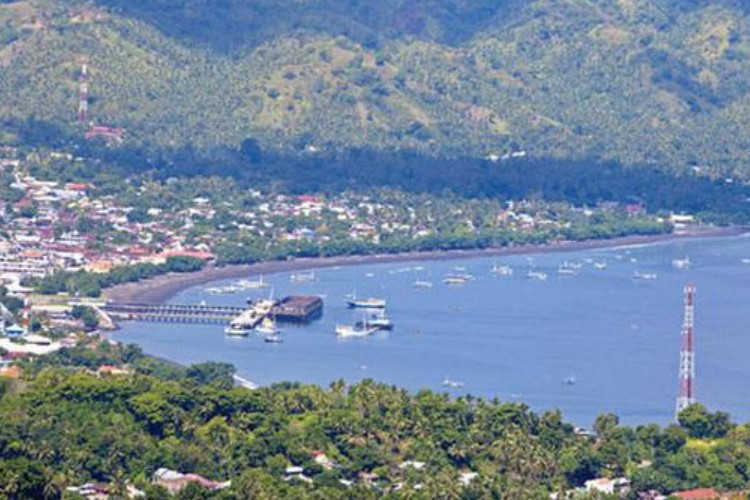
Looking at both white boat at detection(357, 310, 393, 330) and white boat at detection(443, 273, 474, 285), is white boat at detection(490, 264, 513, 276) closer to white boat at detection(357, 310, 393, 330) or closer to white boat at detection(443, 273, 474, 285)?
white boat at detection(443, 273, 474, 285)

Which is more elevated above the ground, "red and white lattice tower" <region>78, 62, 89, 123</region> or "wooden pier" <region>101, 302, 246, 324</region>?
"red and white lattice tower" <region>78, 62, 89, 123</region>

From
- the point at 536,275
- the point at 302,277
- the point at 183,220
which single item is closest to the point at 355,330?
the point at 302,277

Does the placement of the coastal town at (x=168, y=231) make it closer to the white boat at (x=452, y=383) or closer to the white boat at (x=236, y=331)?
the white boat at (x=236, y=331)

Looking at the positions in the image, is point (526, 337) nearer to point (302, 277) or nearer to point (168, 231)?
point (302, 277)

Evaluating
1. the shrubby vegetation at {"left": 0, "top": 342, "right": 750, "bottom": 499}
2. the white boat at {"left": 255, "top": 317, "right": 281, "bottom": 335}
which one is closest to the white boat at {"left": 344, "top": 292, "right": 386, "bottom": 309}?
the white boat at {"left": 255, "top": 317, "right": 281, "bottom": 335}

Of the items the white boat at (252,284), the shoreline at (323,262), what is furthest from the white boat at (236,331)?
the white boat at (252,284)

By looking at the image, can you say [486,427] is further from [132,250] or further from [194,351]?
[132,250]

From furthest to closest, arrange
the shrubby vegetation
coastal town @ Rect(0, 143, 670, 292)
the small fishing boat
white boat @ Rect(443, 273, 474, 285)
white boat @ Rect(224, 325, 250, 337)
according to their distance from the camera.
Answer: coastal town @ Rect(0, 143, 670, 292) < white boat @ Rect(443, 273, 474, 285) < the small fishing boat < white boat @ Rect(224, 325, 250, 337) < the shrubby vegetation
